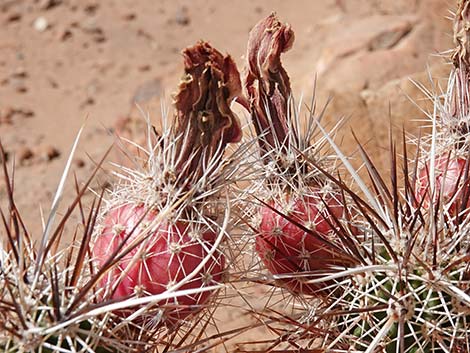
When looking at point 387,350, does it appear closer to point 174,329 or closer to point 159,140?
point 174,329

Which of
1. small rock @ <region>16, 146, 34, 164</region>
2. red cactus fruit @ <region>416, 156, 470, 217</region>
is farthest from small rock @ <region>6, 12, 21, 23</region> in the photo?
red cactus fruit @ <region>416, 156, 470, 217</region>

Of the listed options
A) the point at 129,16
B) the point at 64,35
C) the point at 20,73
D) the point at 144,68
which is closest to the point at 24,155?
the point at 20,73

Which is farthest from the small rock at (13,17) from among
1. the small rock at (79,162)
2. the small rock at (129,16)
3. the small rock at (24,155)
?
the small rock at (79,162)

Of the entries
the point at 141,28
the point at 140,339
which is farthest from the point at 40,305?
the point at 141,28

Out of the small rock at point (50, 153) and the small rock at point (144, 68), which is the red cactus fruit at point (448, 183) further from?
the small rock at point (144, 68)

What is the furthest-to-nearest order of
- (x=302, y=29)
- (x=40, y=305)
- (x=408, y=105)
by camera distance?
1. (x=302, y=29)
2. (x=408, y=105)
3. (x=40, y=305)

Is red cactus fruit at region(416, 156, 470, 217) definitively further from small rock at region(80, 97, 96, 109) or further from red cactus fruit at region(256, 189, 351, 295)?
small rock at region(80, 97, 96, 109)
